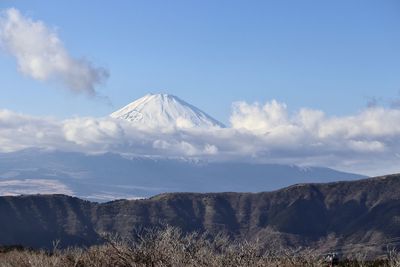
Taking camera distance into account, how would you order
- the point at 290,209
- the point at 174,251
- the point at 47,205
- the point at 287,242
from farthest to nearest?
the point at 290,209, the point at 47,205, the point at 287,242, the point at 174,251

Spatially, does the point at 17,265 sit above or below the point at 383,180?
below

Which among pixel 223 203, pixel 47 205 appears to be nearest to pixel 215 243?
pixel 47 205

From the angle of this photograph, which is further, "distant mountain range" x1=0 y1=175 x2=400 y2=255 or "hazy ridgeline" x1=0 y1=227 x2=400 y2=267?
"distant mountain range" x1=0 y1=175 x2=400 y2=255

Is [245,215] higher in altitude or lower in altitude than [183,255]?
higher

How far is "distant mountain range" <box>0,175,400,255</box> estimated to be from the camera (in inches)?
5669

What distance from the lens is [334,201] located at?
585 ft

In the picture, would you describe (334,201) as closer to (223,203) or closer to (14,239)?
(223,203)

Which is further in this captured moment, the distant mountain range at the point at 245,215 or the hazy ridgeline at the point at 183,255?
the distant mountain range at the point at 245,215

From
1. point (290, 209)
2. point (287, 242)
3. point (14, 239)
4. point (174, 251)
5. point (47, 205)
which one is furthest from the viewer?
point (290, 209)

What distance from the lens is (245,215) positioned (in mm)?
172750

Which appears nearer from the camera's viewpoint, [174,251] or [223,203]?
[174,251]

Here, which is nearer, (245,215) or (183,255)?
(183,255)

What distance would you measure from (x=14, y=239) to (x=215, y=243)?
115m

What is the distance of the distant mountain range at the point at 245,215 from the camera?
472 ft
